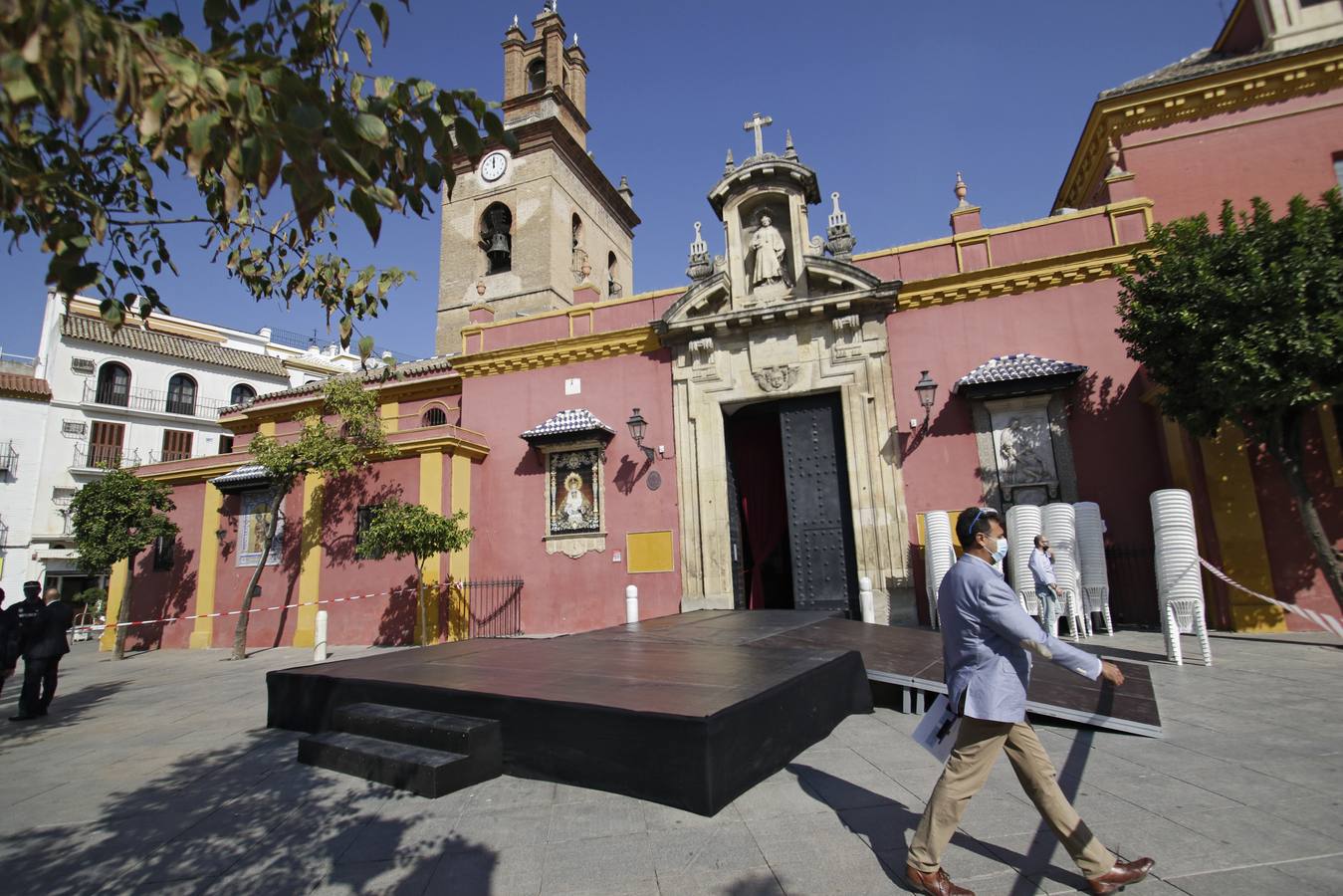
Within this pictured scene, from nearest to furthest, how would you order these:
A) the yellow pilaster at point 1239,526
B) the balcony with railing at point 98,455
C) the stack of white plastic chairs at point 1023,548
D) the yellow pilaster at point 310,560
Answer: the stack of white plastic chairs at point 1023,548 < the yellow pilaster at point 1239,526 < the yellow pilaster at point 310,560 < the balcony with railing at point 98,455

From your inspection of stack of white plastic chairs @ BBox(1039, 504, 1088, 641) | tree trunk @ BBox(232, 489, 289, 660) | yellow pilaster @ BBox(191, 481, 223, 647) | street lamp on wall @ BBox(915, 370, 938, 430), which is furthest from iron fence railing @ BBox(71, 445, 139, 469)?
stack of white plastic chairs @ BBox(1039, 504, 1088, 641)

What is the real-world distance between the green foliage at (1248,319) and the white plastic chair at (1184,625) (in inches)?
105

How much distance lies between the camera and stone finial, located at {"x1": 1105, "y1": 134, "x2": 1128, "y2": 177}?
11331 mm

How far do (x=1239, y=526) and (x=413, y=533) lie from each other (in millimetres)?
12906

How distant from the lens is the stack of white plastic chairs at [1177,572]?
712 cm

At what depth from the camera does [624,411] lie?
13375mm

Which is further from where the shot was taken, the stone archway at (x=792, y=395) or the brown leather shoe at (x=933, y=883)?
the stone archway at (x=792, y=395)

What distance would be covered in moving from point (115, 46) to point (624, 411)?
37.7 feet

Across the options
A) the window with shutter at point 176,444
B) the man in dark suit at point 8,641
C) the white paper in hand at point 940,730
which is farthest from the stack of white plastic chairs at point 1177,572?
the window with shutter at point 176,444

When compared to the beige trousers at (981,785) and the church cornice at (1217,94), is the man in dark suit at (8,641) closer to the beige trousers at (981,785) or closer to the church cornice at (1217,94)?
the beige trousers at (981,785)

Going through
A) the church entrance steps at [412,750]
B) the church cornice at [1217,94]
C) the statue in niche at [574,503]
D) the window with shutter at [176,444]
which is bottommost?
Result: the church entrance steps at [412,750]

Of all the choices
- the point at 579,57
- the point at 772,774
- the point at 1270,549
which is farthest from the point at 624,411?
the point at 579,57

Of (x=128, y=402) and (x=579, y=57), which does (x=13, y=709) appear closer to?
(x=128, y=402)

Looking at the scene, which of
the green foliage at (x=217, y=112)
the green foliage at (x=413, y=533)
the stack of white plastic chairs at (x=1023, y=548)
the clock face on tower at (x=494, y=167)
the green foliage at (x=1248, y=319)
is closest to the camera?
the green foliage at (x=217, y=112)
